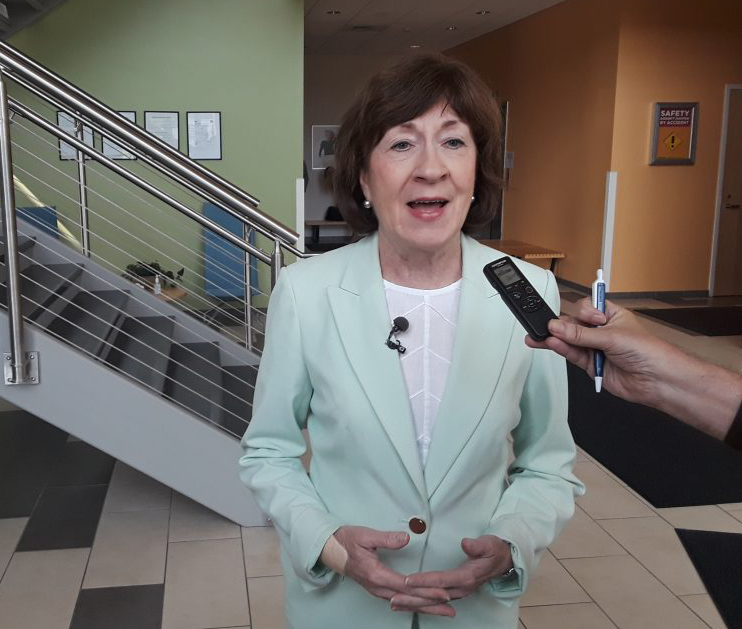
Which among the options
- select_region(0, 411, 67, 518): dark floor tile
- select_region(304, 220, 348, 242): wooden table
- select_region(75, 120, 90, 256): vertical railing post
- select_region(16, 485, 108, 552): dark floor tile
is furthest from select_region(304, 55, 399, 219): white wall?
select_region(16, 485, 108, 552): dark floor tile

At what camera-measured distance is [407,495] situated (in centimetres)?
138

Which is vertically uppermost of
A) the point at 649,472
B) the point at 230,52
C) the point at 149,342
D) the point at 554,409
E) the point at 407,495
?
the point at 230,52

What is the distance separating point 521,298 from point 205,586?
2.42 meters

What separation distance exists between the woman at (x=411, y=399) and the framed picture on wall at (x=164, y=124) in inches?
246

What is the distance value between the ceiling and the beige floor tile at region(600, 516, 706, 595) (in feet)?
19.2

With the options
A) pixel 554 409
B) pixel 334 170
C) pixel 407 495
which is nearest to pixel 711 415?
pixel 554 409

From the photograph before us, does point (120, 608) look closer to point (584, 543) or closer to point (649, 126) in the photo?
point (584, 543)

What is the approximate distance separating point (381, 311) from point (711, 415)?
0.57 meters

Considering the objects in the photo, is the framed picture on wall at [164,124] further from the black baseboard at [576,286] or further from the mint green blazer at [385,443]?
the mint green blazer at [385,443]

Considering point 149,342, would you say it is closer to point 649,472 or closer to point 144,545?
point 144,545

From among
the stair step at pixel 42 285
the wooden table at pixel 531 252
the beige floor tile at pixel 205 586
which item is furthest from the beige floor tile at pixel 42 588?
the wooden table at pixel 531 252

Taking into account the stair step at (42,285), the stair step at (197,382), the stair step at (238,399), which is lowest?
the stair step at (238,399)

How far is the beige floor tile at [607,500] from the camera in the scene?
3967mm

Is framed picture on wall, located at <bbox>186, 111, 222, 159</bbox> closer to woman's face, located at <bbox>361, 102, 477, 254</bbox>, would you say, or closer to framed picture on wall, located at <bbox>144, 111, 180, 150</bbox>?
framed picture on wall, located at <bbox>144, 111, 180, 150</bbox>
